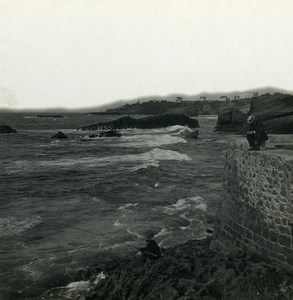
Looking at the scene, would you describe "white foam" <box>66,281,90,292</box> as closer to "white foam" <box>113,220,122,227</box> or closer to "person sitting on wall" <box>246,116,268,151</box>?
"white foam" <box>113,220,122,227</box>

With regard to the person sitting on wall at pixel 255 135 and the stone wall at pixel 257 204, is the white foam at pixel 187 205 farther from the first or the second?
the person sitting on wall at pixel 255 135

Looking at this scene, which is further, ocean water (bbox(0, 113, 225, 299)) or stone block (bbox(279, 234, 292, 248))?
ocean water (bbox(0, 113, 225, 299))

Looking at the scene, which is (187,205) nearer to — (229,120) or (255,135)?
(255,135)

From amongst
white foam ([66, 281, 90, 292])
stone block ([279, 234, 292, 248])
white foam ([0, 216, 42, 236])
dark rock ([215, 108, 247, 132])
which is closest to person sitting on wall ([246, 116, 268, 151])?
stone block ([279, 234, 292, 248])

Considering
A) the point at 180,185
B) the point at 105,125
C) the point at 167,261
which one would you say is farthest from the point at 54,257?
the point at 105,125

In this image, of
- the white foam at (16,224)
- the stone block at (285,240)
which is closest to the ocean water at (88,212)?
the white foam at (16,224)

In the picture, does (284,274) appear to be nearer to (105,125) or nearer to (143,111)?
(105,125)

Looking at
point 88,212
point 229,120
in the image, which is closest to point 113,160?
point 88,212
